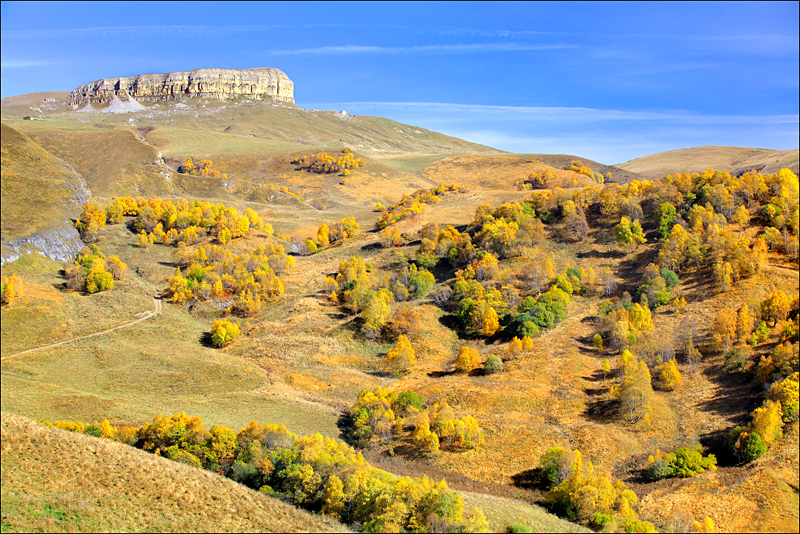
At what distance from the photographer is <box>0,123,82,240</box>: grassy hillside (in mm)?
44156

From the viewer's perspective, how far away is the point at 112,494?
26172 millimetres

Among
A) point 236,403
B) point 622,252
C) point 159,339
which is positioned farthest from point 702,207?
point 159,339

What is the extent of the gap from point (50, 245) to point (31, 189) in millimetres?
21019

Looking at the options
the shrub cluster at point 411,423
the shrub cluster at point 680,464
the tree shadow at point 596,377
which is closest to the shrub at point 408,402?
the shrub cluster at point 411,423

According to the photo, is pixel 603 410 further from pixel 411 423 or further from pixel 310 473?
pixel 310 473

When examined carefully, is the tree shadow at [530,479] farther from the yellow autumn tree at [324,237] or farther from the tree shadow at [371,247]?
the yellow autumn tree at [324,237]

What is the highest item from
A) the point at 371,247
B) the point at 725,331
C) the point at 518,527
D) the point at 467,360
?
the point at 371,247

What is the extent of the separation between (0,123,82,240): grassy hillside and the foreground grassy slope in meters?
20.9

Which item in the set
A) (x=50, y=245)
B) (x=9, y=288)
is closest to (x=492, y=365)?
(x=9, y=288)

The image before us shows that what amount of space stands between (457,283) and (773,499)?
2168 inches

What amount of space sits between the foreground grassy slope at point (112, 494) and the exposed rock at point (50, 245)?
48.9 m

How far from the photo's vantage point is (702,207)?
89.8 meters

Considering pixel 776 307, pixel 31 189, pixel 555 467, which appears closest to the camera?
pixel 555 467

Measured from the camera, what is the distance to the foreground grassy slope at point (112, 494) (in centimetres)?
2406
